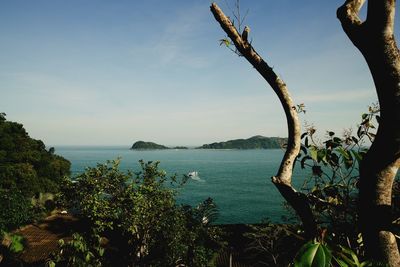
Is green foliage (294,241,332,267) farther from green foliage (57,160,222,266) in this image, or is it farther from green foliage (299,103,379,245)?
green foliage (57,160,222,266)

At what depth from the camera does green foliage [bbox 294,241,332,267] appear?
4.34 feet

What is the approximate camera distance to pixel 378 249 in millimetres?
1632

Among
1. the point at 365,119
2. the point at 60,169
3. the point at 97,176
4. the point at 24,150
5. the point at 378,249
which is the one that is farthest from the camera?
the point at 60,169

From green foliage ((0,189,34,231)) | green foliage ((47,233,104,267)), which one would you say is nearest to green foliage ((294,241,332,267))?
green foliage ((47,233,104,267))

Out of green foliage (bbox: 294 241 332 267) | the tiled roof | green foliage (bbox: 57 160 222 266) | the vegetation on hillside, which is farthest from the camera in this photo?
the vegetation on hillside

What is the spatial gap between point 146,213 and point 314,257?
1351cm

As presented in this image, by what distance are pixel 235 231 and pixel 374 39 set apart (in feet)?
72.9

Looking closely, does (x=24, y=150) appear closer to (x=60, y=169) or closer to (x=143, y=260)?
(x=60, y=169)

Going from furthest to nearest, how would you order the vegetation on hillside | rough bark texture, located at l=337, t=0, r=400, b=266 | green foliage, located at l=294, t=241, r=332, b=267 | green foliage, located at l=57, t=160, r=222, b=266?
the vegetation on hillside
green foliage, located at l=57, t=160, r=222, b=266
rough bark texture, located at l=337, t=0, r=400, b=266
green foliage, located at l=294, t=241, r=332, b=267

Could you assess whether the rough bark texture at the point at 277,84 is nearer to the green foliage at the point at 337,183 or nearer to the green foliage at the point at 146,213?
the green foliage at the point at 337,183

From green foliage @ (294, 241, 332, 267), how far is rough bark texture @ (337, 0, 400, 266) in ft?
1.48

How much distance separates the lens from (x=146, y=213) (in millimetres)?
14211

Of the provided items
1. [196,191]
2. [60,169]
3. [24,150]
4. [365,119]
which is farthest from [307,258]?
[196,191]

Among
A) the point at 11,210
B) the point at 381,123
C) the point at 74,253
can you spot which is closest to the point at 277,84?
the point at 381,123
